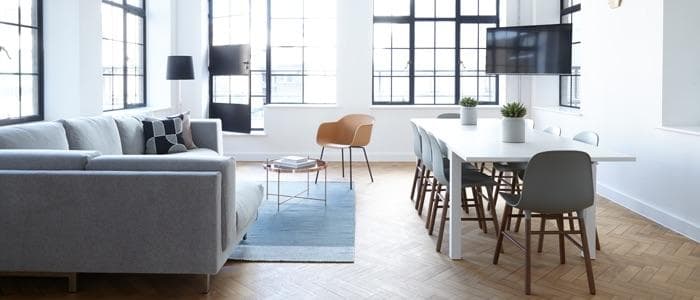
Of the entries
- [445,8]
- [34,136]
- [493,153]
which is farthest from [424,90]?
[34,136]

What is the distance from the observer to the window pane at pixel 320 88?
949 cm

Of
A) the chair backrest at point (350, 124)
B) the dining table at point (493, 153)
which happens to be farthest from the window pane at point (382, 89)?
the dining table at point (493, 153)

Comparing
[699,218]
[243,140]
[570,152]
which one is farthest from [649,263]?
[243,140]

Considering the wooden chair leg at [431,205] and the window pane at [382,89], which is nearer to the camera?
the wooden chair leg at [431,205]

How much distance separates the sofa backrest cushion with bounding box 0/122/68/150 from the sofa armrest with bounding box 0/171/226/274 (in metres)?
0.66

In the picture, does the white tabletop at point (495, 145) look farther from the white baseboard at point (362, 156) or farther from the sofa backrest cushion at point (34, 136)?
the white baseboard at point (362, 156)

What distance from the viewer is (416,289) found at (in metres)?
3.58

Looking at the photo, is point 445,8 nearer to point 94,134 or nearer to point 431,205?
point 431,205

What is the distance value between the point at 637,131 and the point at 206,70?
6.24 m

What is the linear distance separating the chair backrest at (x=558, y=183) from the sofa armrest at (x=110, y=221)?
5.91ft

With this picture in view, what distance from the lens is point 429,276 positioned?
382cm

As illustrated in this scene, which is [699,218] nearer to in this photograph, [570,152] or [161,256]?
[570,152]

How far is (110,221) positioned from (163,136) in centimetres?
279

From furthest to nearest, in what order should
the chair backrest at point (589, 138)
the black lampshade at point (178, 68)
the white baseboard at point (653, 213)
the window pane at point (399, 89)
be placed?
the window pane at point (399, 89) < the black lampshade at point (178, 68) < the white baseboard at point (653, 213) < the chair backrest at point (589, 138)
